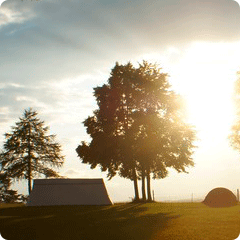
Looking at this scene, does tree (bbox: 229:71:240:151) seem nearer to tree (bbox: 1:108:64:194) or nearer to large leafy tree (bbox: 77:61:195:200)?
large leafy tree (bbox: 77:61:195:200)

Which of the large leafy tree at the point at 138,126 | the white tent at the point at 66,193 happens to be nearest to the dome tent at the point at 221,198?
the large leafy tree at the point at 138,126

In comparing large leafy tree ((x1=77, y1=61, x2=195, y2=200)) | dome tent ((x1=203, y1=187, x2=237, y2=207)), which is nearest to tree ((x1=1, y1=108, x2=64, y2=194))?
large leafy tree ((x1=77, y1=61, x2=195, y2=200))

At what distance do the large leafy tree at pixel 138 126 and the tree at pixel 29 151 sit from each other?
7.63 m

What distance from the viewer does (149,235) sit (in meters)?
13.7

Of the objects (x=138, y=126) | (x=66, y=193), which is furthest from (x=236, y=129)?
(x=66, y=193)

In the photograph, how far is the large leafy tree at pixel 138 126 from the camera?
117ft

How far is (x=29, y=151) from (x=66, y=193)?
1229cm

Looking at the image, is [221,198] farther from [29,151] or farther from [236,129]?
[29,151]

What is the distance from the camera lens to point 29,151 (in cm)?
4578

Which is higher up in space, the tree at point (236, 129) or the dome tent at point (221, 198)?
the tree at point (236, 129)

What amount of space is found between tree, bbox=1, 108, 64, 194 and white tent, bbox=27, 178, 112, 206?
1059cm

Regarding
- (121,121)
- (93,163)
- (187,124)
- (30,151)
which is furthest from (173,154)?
(30,151)

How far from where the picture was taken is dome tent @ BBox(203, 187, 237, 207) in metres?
36.7

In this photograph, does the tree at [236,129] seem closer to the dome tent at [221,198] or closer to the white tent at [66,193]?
the dome tent at [221,198]
